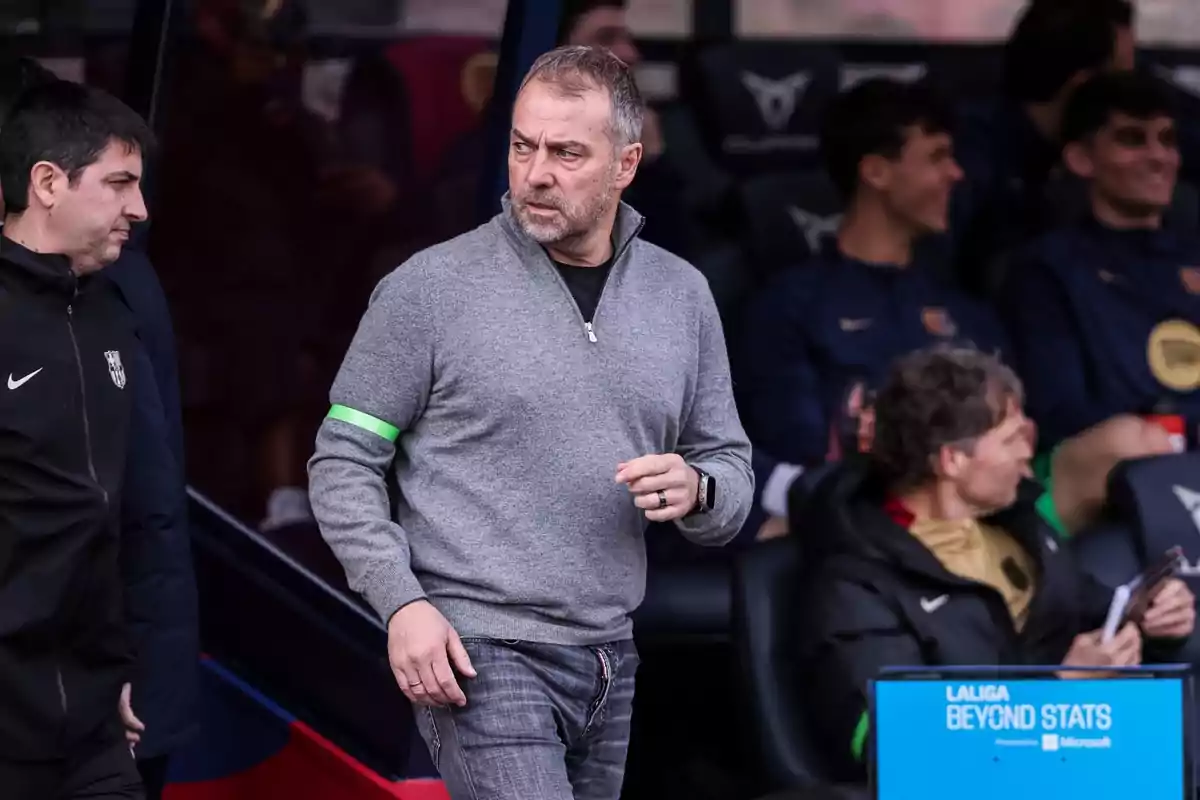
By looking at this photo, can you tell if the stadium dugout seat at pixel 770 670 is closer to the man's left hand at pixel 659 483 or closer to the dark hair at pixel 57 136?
the man's left hand at pixel 659 483

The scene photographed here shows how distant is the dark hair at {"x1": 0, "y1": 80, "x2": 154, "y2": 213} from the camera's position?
8.91 feet

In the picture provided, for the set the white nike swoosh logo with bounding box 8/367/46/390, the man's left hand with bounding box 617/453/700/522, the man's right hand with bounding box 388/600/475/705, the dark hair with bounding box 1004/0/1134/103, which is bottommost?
the man's right hand with bounding box 388/600/475/705

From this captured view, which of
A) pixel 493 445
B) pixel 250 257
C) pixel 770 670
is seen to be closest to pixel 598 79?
pixel 493 445

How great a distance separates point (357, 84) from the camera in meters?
4.65

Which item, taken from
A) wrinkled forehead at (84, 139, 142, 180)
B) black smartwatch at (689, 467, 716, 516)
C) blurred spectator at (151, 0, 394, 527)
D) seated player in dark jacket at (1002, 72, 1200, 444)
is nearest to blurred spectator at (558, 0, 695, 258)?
blurred spectator at (151, 0, 394, 527)

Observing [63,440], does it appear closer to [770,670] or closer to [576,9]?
[770,670]

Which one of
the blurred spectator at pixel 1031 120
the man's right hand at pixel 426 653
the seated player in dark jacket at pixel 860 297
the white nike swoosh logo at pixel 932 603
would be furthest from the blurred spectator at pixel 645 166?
the man's right hand at pixel 426 653

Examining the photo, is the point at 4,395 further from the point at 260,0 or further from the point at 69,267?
the point at 260,0

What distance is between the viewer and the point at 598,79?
2.50 m

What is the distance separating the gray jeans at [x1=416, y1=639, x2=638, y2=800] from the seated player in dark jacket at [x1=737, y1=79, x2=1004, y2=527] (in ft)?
5.62

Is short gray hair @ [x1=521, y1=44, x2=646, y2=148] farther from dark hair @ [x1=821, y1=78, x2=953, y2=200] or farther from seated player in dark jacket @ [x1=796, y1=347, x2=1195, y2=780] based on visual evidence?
dark hair @ [x1=821, y1=78, x2=953, y2=200]

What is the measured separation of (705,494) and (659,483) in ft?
0.46

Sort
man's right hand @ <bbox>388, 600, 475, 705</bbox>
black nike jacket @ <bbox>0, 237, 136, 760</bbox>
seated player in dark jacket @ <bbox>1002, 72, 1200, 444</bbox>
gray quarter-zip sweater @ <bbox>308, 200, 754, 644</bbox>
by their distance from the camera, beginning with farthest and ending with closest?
seated player in dark jacket @ <bbox>1002, 72, 1200, 444</bbox> → black nike jacket @ <bbox>0, 237, 136, 760</bbox> → gray quarter-zip sweater @ <bbox>308, 200, 754, 644</bbox> → man's right hand @ <bbox>388, 600, 475, 705</bbox>

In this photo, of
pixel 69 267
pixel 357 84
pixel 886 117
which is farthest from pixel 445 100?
pixel 69 267
